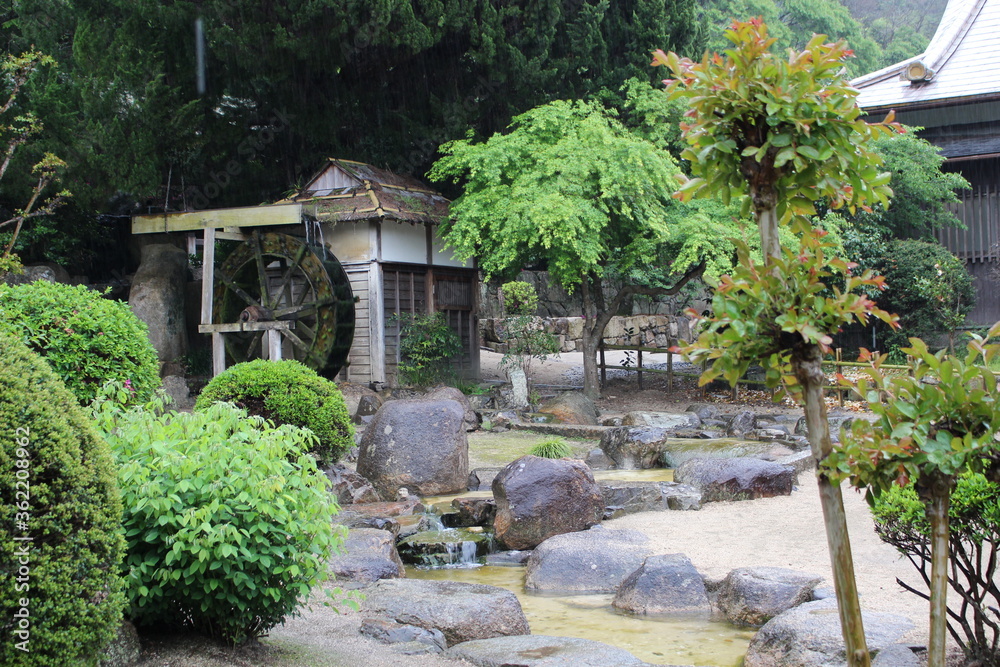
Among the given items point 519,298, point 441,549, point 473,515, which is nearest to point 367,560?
point 441,549

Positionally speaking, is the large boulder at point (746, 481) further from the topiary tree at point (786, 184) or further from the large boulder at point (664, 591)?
the topiary tree at point (786, 184)

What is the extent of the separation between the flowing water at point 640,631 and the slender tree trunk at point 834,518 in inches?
103

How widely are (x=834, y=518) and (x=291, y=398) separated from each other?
27.5ft

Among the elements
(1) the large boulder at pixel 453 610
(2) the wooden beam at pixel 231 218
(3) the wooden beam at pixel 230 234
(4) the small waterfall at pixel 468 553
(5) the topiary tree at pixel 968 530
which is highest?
(2) the wooden beam at pixel 231 218

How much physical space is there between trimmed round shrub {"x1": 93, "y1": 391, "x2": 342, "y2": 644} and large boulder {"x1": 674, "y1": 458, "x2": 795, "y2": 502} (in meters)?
6.25

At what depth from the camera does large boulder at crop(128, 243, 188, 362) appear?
18203 millimetres

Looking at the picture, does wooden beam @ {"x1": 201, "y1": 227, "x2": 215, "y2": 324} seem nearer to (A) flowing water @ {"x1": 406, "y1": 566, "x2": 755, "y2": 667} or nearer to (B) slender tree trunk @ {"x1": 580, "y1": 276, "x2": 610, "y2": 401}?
(B) slender tree trunk @ {"x1": 580, "y1": 276, "x2": 610, "y2": 401}

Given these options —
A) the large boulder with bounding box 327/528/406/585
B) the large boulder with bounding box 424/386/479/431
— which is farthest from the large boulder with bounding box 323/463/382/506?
the large boulder with bounding box 424/386/479/431

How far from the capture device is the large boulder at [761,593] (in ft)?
19.0

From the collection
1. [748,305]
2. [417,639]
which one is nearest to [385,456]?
[417,639]

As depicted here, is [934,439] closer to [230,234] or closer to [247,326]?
[247,326]

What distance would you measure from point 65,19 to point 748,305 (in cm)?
1913

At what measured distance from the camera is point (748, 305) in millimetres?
2625

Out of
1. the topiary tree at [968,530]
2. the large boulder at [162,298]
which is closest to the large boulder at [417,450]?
the topiary tree at [968,530]
